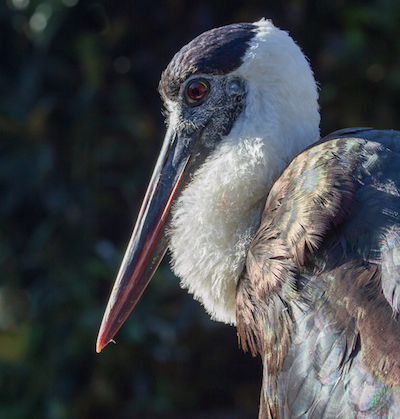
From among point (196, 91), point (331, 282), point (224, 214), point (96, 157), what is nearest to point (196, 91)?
point (196, 91)

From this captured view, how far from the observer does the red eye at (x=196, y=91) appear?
1.32m

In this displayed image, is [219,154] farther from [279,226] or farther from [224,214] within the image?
[279,226]

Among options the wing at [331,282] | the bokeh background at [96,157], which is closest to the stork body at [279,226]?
the wing at [331,282]

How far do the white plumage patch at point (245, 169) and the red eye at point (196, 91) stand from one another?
0.09 m

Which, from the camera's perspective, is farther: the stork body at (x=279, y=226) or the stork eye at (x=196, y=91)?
the stork eye at (x=196, y=91)

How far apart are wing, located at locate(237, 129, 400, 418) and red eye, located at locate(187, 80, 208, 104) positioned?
0.32 m

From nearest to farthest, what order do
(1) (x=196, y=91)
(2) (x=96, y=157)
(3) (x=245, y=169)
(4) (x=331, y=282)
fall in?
1. (4) (x=331, y=282)
2. (3) (x=245, y=169)
3. (1) (x=196, y=91)
4. (2) (x=96, y=157)

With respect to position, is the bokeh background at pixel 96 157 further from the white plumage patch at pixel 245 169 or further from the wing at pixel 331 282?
the wing at pixel 331 282

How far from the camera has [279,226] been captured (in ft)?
3.54

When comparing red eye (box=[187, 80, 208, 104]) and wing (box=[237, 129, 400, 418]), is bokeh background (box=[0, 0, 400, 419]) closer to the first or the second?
red eye (box=[187, 80, 208, 104])

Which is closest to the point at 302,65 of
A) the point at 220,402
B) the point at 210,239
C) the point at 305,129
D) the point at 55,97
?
the point at 305,129

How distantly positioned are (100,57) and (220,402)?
1992 millimetres

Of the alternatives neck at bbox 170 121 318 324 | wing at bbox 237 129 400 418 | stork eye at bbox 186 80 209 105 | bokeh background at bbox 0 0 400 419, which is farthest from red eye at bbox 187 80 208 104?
bokeh background at bbox 0 0 400 419

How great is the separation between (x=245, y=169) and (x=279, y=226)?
204 millimetres
